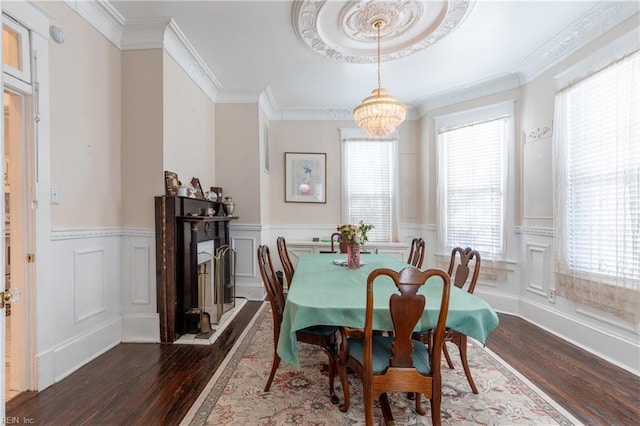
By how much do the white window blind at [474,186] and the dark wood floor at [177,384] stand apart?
A: 4.71ft

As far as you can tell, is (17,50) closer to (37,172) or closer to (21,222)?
(37,172)

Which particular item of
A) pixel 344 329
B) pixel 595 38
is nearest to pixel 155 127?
pixel 344 329

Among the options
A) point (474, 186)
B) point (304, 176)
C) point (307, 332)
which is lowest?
point (307, 332)

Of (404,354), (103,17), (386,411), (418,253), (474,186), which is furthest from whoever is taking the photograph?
(474,186)

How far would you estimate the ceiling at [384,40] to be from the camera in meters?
2.56

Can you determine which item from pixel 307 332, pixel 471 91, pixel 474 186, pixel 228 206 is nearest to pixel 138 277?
pixel 228 206

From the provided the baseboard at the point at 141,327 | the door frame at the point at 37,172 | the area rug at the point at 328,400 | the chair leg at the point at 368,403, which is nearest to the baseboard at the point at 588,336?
the area rug at the point at 328,400

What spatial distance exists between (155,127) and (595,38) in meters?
4.23

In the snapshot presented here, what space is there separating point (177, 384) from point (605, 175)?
393 centimetres

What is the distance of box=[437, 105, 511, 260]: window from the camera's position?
3.86 metres

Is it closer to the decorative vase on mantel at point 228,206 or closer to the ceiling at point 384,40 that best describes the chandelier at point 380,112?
the ceiling at point 384,40

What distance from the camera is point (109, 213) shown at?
2.76 meters

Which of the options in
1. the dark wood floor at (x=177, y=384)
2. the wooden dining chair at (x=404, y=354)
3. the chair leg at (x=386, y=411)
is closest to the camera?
the wooden dining chair at (x=404, y=354)

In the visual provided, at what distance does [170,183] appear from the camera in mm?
2938
